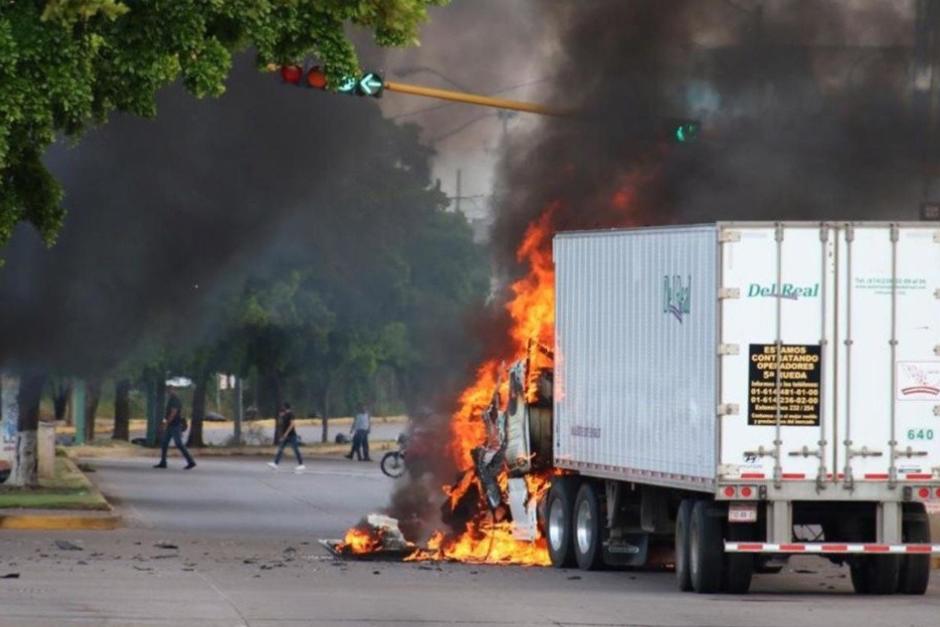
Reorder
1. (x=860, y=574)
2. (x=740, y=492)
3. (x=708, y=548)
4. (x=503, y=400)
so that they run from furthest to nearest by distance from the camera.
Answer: (x=503, y=400), (x=860, y=574), (x=708, y=548), (x=740, y=492)

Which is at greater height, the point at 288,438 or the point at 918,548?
the point at 288,438

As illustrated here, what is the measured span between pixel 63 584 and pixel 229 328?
Answer: 33493mm

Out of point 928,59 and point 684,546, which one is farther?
point 928,59

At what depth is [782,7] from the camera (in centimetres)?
3145

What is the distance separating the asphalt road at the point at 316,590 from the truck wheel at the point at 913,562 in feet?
1.17

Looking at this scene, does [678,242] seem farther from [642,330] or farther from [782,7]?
[782,7]

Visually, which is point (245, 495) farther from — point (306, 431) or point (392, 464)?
point (306, 431)

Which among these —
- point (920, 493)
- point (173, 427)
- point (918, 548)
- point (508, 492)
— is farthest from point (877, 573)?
point (173, 427)

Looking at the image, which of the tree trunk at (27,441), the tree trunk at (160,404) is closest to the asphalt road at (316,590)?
the tree trunk at (27,441)

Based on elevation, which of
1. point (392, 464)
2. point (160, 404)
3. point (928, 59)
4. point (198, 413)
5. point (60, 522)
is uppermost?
point (928, 59)

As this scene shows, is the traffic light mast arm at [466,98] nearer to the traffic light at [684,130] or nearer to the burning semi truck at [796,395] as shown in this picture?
the traffic light at [684,130]

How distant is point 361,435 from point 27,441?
20569 mm

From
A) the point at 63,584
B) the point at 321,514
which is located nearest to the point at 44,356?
the point at 321,514

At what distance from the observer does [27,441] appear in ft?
103
